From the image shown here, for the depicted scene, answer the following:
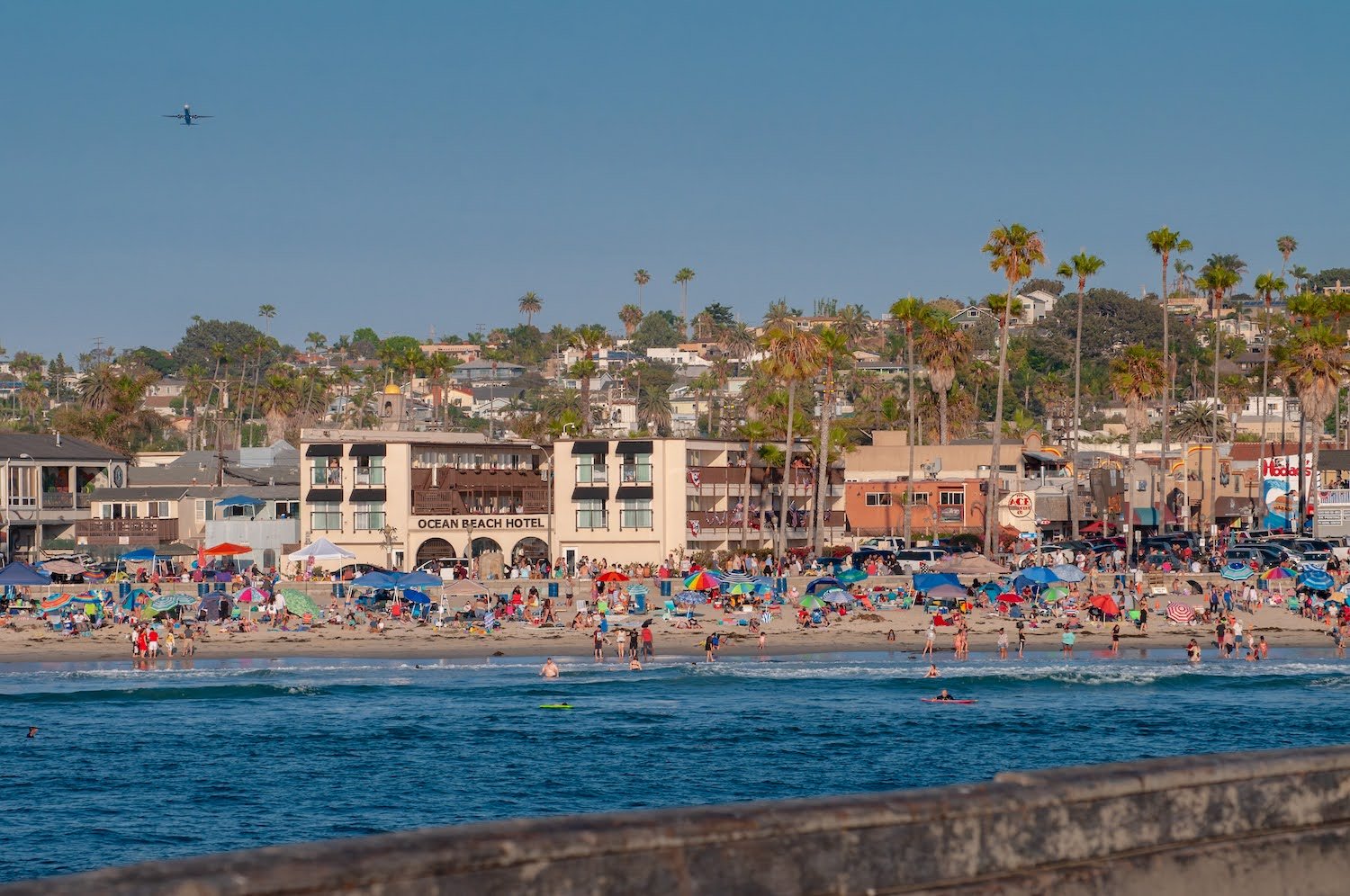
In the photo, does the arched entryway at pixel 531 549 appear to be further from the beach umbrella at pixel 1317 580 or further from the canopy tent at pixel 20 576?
the beach umbrella at pixel 1317 580

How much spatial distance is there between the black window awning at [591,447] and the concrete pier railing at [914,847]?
69.9m

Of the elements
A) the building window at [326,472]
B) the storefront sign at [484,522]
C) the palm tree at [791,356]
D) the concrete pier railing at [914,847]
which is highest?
the palm tree at [791,356]

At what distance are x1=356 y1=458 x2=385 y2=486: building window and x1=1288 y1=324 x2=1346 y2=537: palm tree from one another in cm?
4989

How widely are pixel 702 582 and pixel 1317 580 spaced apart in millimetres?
23392

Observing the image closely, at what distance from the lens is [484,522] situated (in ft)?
251

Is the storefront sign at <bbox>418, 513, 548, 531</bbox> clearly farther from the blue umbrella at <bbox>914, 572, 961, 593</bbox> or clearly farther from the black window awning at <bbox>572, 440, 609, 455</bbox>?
the blue umbrella at <bbox>914, 572, 961, 593</bbox>

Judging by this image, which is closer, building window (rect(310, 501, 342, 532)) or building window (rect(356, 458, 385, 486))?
building window (rect(356, 458, 385, 486))

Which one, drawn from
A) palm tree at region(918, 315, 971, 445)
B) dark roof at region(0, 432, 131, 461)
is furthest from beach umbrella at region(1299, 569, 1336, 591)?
dark roof at region(0, 432, 131, 461)

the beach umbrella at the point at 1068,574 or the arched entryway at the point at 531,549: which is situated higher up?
the arched entryway at the point at 531,549

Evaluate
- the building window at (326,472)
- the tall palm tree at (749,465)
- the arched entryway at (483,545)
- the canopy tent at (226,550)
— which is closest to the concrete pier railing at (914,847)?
the canopy tent at (226,550)

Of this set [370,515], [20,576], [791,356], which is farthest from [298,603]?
[791,356]

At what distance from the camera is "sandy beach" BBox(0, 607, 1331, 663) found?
5728 centimetres

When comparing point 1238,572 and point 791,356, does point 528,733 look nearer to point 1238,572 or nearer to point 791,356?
point 1238,572

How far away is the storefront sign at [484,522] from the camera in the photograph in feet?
249
